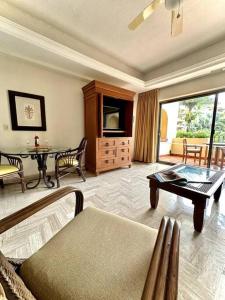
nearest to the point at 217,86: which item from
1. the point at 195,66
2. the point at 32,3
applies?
the point at 195,66

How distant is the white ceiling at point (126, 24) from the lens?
73.9 inches

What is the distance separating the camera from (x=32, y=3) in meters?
1.87

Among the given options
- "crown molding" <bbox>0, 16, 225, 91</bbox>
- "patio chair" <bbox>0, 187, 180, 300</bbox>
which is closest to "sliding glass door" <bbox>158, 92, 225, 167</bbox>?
"crown molding" <bbox>0, 16, 225, 91</bbox>

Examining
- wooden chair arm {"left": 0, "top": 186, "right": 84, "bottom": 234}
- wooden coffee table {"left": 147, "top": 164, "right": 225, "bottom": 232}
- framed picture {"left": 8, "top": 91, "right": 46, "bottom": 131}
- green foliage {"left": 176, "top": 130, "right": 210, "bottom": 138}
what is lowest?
wooden coffee table {"left": 147, "top": 164, "right": 225, "bottom": 232}

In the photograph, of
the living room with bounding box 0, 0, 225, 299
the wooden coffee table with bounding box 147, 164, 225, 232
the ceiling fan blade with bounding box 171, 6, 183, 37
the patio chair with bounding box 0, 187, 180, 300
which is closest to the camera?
the patio chair with bounding box 0, 187, 180, 300

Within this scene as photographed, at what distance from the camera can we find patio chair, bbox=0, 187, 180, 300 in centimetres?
48

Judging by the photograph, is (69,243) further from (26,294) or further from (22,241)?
(22,241)

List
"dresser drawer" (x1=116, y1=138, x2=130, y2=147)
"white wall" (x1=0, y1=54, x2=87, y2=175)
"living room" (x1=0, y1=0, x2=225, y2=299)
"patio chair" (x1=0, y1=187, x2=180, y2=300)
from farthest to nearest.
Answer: "dresser drawer" (x1=116, y1=138, x2=130, y2=147)
"white wall" (x1=0, y1=54, x2=87, y2=175)
"living room" (x1=0, y1=0, x2=225, y2=299)
"patio chair" (x1=0, y1=187, x2=180, y2=300)

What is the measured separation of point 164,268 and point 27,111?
3176mm

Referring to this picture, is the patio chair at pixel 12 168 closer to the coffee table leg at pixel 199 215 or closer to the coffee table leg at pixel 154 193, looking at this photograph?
the coffee table leg at pixel 154 193

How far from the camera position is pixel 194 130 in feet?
16.1

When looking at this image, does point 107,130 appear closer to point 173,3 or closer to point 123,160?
point 123,160

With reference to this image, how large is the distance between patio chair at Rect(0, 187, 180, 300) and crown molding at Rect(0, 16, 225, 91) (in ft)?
7.80

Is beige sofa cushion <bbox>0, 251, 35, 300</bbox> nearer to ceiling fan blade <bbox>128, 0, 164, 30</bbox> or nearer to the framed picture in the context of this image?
ceiling fan blade <bbox>128, 0, 164, 30</bbox>
